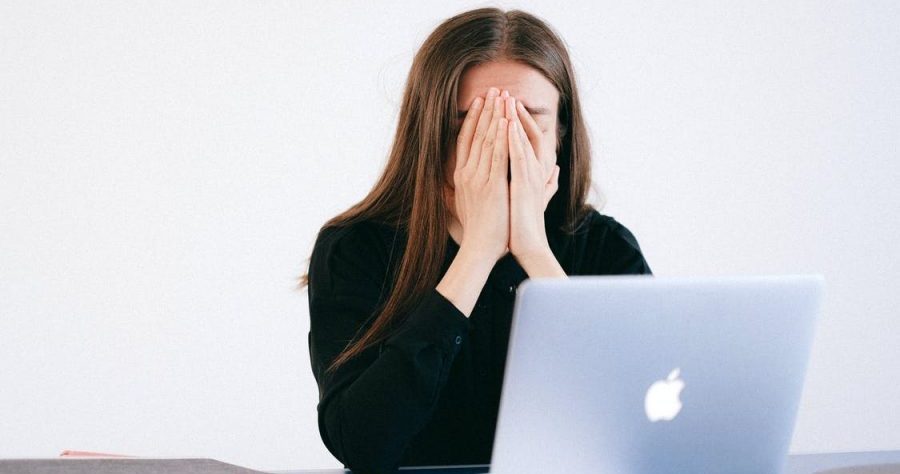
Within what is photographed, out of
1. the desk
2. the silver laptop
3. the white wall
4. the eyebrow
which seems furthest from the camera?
the white wall

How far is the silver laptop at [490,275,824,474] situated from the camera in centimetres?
95

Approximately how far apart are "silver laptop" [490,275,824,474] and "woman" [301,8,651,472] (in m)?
0.43

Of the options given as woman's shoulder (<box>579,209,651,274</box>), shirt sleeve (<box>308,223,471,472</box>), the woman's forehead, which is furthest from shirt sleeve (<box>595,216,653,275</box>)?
shirt sleeve (<box>308,223,471,472</box>)

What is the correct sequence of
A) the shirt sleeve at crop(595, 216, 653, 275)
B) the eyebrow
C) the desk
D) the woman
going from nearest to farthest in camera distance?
the desk → the woman → the eyebrow → the shirt sleeve at crop(595, 216, 653, 275)

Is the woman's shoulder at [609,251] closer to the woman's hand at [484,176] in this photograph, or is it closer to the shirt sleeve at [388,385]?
the woman's hand at [484,176]

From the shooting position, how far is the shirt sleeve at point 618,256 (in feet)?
5.68

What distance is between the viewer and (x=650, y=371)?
0.99m

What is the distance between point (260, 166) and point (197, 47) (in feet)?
1.37

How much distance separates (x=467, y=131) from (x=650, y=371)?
71cm

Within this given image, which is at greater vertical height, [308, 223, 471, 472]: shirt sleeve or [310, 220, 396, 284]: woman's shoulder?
[310, 220, 396, 284]: woman's shoulder

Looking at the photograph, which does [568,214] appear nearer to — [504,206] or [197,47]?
[504,206]

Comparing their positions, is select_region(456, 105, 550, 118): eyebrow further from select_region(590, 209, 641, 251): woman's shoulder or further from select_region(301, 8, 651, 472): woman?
select_region(590, 209, 641, 251): woman's shoulder

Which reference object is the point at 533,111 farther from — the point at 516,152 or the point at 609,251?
the point at 609,251

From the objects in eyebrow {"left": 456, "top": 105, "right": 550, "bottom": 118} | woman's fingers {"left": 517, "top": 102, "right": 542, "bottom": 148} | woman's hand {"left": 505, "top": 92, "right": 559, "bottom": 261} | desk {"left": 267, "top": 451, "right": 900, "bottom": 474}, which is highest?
eyebrow {"left": 456, "top": 105, "right": 550, "bottom": 118}
